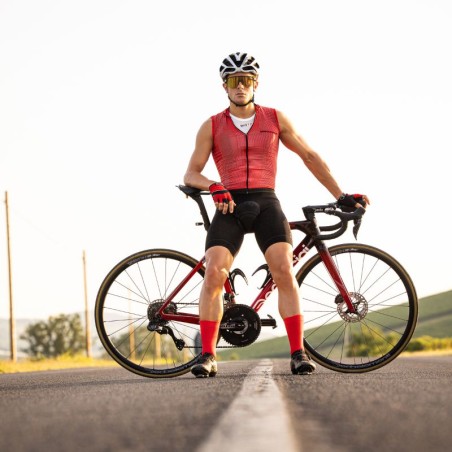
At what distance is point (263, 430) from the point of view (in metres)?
2.78

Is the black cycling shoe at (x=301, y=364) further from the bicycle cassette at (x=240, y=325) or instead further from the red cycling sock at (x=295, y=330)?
the bicycle cassette at (x=240, y=325)

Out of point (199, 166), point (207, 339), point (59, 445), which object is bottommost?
point (207, 339)

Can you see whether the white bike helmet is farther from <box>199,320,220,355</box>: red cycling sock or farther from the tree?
the tree

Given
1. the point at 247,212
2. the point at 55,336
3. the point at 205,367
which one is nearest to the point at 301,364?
the point at 205,367

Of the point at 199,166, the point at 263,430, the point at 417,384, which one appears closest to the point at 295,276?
the point at 199,166

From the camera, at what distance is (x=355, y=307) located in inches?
257

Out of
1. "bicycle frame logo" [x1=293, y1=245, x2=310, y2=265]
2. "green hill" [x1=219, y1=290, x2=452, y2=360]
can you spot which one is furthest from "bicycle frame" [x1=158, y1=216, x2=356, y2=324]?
"green hill" [x1=219, y1=290, x2=452, y2=360]

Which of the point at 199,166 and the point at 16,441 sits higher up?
the point at 199,166

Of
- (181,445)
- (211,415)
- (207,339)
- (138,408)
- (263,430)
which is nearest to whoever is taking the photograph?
(181,445)

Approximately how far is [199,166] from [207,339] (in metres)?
1.42

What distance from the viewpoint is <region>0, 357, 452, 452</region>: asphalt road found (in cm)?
263

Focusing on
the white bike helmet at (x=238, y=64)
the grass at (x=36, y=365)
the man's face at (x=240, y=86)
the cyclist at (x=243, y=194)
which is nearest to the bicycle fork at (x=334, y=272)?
the cyclist at (x=243, y=194)

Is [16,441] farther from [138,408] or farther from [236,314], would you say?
[236,314]

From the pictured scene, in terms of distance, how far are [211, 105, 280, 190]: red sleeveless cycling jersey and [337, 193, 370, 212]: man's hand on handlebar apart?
0.66 metres
